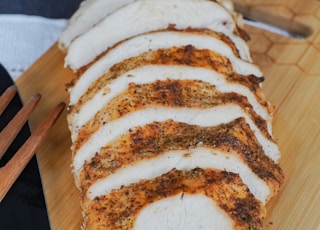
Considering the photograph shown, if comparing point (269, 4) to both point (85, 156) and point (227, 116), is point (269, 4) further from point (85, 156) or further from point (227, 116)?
point (85, 156)

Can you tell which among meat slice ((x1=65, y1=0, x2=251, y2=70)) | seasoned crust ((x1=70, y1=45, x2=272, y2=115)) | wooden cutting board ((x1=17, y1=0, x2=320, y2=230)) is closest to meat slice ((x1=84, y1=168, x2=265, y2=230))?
wooden cutting board ((x1=17, y1=0, x2=320, y2=230))

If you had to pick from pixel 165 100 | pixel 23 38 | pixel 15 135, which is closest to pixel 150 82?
pixel 165 100

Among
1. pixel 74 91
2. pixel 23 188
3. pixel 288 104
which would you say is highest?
pixel 74 91

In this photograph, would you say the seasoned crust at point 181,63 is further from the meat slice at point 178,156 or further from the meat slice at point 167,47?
the meat slice at point 178,156

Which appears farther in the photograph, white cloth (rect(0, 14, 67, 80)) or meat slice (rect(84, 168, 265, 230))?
white cloth (rect(0, 14, 67, 80))

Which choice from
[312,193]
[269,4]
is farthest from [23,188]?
[269,4]

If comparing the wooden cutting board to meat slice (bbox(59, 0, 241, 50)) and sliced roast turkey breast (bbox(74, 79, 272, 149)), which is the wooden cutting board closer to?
meat slice (bbox(59, 0, 241, 50))

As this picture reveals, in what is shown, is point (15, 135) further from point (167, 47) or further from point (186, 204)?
point (186, 204)
